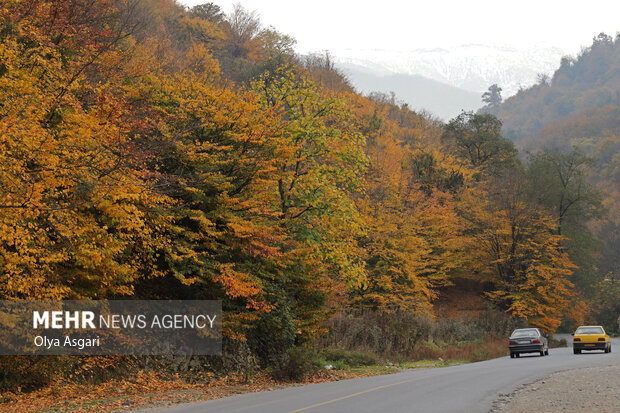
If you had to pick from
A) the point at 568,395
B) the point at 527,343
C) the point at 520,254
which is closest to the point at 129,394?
the point at 568,395

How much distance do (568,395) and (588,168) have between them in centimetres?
8970

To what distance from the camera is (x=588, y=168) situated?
95188 millimetres

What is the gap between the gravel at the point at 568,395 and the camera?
40.7 ft

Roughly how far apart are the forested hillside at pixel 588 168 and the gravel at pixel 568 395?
3981cm

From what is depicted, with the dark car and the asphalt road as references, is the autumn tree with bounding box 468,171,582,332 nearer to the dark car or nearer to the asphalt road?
the dark car

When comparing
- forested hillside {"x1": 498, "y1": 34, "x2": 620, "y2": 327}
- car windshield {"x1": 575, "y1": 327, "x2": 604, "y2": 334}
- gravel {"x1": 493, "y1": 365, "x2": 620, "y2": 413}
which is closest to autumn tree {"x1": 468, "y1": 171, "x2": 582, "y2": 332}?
forested hillside {"x1": 498, "y1": 34, "x2": 620, "y2": 327}

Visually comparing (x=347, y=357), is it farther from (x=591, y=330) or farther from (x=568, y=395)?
(x=591, y=330)

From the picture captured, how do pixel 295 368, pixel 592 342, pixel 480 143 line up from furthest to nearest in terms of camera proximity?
pixel 480 143 < pixel 592 342 < pixel 295 368

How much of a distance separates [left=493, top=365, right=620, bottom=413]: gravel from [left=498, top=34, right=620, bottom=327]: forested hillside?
39808 mm

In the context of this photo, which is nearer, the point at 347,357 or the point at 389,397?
the point at 389,397

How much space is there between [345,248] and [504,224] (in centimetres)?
2943

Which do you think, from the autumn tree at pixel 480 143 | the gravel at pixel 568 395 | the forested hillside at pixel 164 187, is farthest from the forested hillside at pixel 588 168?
the gravel at pixel 568 395

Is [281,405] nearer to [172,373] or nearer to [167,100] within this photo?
[172,373]

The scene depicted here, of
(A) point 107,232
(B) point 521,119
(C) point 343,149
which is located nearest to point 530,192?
(C) point 343,149
